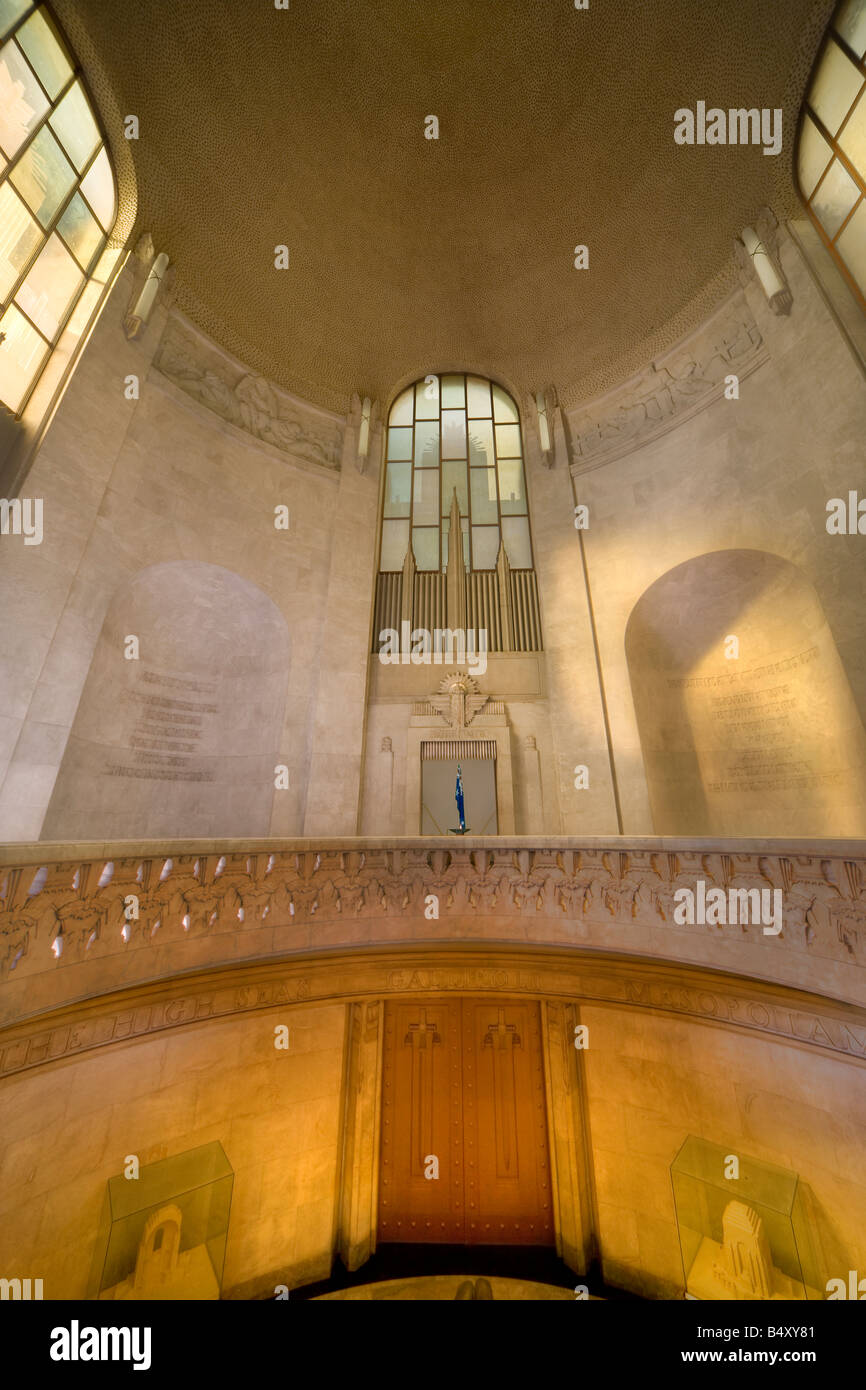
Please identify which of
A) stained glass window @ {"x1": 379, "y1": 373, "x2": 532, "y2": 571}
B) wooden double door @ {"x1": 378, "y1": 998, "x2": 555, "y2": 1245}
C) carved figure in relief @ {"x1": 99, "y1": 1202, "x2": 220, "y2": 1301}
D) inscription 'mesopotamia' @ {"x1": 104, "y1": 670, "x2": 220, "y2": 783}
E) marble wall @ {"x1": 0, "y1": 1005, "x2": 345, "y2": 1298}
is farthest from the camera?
stained glass window @ {"x1": 379, "y1": 373, "x2": 532, "y2": 571}

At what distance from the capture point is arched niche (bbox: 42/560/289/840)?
7883 millimetres

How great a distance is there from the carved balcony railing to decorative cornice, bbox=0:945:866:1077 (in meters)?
0.48

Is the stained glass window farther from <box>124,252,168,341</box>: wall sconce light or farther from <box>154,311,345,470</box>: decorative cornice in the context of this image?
<box>124,252,168,341</box>: wall sconce light

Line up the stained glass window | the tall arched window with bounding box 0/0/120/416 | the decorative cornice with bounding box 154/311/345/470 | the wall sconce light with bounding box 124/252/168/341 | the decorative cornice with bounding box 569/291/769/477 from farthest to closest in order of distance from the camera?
the stained glass window → the decorative cornice with bounding box 154/311/345/470 → the decorative cornice with bounding box 569/291/769/477 → the wall sconce light with bounding box 124/252/168/341 → the tall arched window with bounding box 0/0/120/416

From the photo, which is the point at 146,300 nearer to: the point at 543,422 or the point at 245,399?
the point at 245,399

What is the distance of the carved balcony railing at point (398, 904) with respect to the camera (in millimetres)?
3484

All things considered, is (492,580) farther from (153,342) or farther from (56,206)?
(56,206)

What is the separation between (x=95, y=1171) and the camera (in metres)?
4.28

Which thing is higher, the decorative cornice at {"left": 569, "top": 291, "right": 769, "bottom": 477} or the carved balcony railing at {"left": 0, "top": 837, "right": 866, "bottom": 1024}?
the decorative cornice at {"left": 569, "top": 291, "right": 769, "bottom": 477}

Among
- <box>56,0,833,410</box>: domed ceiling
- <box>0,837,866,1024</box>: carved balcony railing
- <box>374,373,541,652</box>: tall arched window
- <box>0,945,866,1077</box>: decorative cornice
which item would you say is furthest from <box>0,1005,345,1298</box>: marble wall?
<box>56,0,833,410</box>: domed ceiling

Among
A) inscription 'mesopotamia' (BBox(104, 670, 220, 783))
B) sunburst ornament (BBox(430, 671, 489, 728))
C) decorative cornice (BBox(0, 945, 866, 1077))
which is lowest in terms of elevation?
decorative cornice (BBox(0, 945, 866, 1077))

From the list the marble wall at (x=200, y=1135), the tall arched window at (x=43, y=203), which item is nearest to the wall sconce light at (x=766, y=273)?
the tall arched window at (x=43, y=203)
